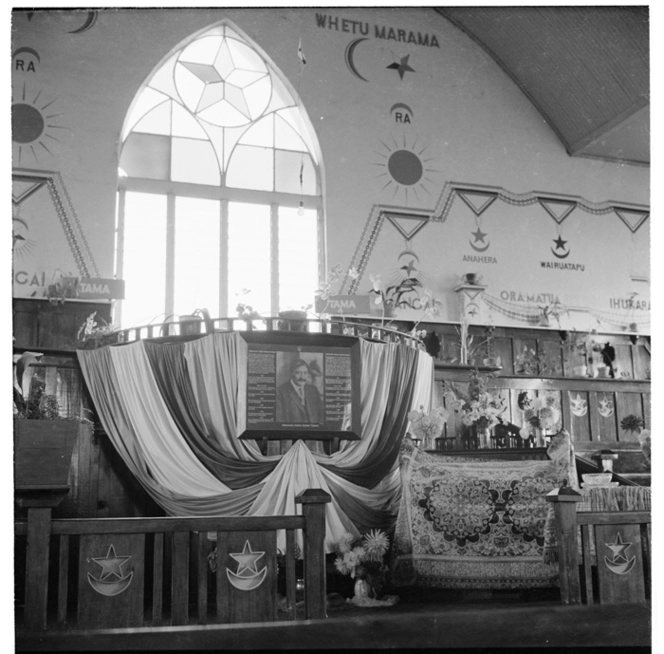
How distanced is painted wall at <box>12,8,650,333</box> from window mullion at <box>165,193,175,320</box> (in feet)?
2.59

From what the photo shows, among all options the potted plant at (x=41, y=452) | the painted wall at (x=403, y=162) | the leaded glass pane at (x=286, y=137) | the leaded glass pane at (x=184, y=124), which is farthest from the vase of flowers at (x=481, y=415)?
the leaded glass pane at (x=184, y=124)

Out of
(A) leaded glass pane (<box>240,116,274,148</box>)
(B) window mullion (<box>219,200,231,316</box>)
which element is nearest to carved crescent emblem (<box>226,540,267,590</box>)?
(B) window mullion (<box>219,200,231,316</box>)

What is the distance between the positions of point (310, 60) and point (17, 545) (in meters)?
8.64

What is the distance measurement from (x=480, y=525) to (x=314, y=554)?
152 cm

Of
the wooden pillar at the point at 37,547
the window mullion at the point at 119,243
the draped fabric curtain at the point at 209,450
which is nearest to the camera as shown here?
the wooden pillar at the point at 37,547

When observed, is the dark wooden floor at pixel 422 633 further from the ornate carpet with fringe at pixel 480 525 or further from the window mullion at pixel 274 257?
the window mullion at pixel 274 257

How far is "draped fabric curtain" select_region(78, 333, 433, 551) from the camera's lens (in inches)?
277

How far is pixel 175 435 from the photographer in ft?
23.4

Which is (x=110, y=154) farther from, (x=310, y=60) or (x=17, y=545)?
(x=17, y=545)

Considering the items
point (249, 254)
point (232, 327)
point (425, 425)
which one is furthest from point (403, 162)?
point (425, 425)

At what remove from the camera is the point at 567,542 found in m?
5.25

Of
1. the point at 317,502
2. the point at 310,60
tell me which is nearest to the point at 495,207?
the point at 310,60

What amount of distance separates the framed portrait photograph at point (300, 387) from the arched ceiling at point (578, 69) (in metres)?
6.32

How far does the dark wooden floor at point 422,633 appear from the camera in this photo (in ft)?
14.5
